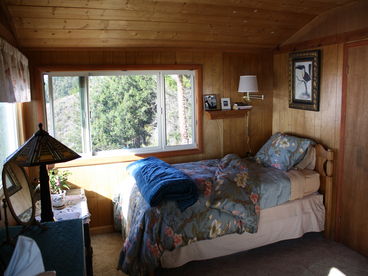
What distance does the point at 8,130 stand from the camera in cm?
296

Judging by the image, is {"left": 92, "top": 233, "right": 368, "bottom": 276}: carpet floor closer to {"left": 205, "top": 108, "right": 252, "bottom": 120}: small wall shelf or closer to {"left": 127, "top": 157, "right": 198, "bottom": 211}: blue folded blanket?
{"left": 127, "top": 157, "right": 198, "bottom": 211}: blue folded blanket

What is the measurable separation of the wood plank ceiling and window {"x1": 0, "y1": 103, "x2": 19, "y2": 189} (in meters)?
0.69

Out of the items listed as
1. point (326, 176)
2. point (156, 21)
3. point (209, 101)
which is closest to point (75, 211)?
point (156, 21)

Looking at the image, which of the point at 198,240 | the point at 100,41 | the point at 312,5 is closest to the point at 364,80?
the point at 312,5

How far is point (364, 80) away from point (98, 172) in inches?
111

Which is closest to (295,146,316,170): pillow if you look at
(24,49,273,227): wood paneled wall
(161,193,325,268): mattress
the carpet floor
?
(161,193,325,268): mattress

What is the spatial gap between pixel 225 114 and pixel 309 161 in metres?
1.13

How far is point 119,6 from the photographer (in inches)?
113

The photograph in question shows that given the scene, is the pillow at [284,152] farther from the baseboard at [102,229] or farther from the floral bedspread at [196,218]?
the baseboard at [102,229]

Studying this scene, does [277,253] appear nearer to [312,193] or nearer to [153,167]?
[312,193]

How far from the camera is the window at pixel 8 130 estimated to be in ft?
8.92

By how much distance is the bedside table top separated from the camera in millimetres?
2791

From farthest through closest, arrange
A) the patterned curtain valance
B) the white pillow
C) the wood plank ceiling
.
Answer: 1. the wood plank ceiling
2. the patterned curtain valance
3. the white pillow

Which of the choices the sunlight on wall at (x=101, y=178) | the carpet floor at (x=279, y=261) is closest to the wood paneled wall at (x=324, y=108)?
the carpet floor at (x=279, y=261)
